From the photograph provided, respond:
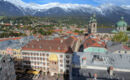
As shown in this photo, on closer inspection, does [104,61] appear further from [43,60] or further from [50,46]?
[43,60]

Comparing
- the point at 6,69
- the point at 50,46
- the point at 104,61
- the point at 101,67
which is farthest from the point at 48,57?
the point at 101,67

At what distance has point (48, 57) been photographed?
56344 mm

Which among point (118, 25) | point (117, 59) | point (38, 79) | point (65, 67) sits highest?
point (118, 25)

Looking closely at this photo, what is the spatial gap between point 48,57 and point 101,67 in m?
29.5

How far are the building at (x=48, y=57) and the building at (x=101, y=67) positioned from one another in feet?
60.8

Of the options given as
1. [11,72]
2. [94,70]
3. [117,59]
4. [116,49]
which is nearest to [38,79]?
[11,72]

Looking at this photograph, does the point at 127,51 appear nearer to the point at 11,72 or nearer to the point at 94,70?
the point at 94,70

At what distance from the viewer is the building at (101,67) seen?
1139 inches

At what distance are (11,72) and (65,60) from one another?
27.6 meters

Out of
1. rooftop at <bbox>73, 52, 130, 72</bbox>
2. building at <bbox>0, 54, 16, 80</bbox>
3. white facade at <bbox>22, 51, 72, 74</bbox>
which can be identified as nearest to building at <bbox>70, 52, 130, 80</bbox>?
rooftop at <bbox>73, 52, 130, 72</bbox>

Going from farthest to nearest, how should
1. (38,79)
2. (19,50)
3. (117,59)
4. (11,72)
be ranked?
1. (19,50)
2. (38,79)
3. (117,59)
4. (11,72)

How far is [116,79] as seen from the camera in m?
28.0

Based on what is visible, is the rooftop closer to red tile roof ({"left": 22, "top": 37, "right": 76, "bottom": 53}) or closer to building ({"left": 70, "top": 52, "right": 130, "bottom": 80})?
building ({"left": 70, "top": 52, "right": 130, "bottom": 80})

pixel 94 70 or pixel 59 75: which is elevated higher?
pixel 94 70
